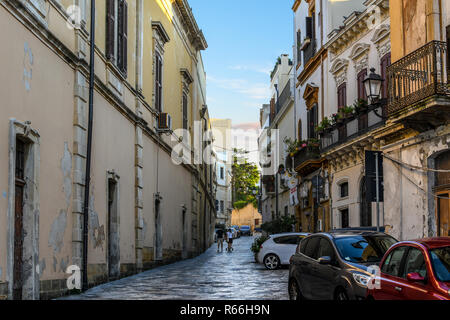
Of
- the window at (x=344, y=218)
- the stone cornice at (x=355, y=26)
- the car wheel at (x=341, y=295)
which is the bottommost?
the car wheel at (x=341, y=295)

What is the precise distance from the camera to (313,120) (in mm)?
29469

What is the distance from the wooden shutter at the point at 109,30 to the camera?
18.7m

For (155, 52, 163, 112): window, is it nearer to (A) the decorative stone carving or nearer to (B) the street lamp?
(A) the decorative stone carving

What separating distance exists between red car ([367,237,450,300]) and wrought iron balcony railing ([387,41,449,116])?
22.6 ft

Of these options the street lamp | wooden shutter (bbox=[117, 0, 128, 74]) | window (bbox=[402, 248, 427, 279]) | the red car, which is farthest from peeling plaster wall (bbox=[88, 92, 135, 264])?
window (bbox=[402, 248, 427, 279])

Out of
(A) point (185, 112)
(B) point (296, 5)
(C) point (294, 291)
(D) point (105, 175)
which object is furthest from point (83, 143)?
(B) point (296, 5)

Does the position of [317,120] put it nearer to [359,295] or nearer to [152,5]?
[152,5]

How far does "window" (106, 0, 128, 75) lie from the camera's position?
18828mm

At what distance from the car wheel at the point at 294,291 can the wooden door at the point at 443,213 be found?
5078 mm

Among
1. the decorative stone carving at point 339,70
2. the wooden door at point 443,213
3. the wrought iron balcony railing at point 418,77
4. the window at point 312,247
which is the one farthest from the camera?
the decorative stone carving at point 339,70

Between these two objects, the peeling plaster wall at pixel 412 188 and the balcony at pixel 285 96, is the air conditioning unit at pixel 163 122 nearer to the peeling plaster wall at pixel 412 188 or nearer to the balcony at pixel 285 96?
the peeling plaster wall at pixel 412 188

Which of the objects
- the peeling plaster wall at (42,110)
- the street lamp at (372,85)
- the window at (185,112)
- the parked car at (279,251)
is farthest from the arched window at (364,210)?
the window at (185,112)
